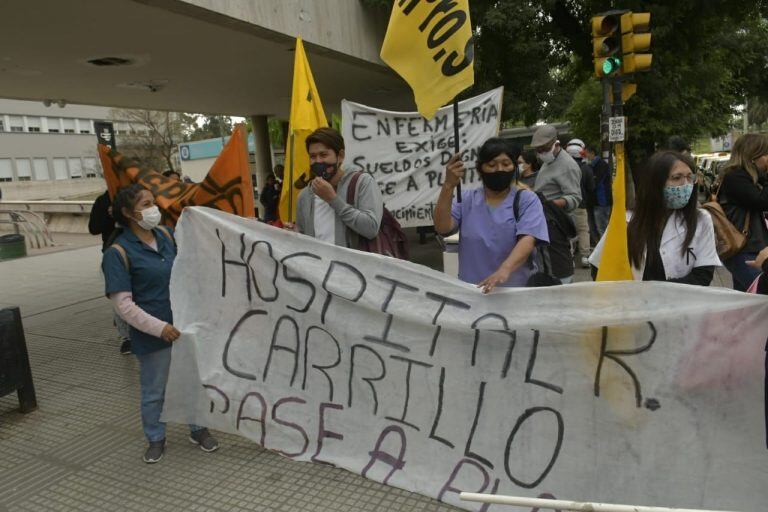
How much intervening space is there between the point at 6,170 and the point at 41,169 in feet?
9.22

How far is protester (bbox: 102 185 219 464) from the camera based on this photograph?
314cm

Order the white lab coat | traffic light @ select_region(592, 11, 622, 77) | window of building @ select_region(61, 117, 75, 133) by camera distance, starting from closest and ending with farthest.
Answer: the white lab coat
traffic light @ select_region(592, 11, 622, 77)
window of building @ select_region(61, 117, 75, 133)

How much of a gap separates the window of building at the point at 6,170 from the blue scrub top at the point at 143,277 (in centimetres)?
5124

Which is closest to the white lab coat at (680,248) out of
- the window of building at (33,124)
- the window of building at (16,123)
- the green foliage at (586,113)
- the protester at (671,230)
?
the protester at (671,230)

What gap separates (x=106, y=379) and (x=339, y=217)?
9.33 ft

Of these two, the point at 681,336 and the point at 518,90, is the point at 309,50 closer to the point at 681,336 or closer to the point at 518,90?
the point at 518,90

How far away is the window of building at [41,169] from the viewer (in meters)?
48.4

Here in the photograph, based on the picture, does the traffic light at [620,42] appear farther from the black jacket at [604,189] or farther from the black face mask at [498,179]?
the black face mask at [498,179]

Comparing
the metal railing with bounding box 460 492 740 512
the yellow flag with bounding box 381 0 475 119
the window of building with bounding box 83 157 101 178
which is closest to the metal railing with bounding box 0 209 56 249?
the yellow flag with bounding box 381 0 475 119

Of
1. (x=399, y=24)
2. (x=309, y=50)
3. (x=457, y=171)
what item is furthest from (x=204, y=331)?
(x=309, y=50)

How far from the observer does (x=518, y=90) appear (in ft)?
32.7

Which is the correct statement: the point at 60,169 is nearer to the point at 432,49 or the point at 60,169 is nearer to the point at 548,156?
the point at 548,156

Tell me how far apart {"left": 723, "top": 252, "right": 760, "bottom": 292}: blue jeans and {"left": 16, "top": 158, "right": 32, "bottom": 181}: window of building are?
177ft

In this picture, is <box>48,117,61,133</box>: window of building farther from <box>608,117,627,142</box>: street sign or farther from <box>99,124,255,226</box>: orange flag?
<box>99,124,255,226</box>: orange flag
